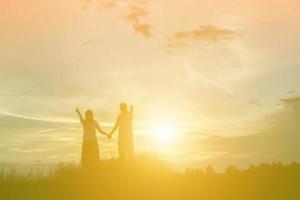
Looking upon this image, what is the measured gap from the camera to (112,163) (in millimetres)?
27766

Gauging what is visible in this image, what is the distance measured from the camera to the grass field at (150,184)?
24609 millimetres

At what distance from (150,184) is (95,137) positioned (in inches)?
138

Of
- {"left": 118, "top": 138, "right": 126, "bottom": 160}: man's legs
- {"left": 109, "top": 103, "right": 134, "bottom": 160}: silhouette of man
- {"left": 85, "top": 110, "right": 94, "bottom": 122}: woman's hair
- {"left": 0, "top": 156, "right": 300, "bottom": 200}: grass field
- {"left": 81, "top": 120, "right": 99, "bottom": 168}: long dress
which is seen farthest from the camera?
{"left": 118, "top": 138, "right": 126, "bottom": 160}: man's legs

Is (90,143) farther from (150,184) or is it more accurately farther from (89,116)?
(150,184)

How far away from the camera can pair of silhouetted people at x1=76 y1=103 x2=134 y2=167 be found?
26.2 meters

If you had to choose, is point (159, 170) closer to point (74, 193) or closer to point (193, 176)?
point (193, 176)

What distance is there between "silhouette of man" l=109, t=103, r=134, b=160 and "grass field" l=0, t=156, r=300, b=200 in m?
0.63

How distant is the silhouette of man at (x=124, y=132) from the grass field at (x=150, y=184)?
2.05 ft

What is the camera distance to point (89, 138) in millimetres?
26328

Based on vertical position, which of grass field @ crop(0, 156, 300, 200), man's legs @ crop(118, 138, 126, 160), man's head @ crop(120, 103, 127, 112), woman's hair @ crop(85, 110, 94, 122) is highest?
man's head @ crop(120, 103, 127, 112)

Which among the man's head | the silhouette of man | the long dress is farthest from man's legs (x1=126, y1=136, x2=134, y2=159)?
the long dress

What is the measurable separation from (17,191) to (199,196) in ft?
26.9

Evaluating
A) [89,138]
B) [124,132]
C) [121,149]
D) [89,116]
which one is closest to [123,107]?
[124,132]

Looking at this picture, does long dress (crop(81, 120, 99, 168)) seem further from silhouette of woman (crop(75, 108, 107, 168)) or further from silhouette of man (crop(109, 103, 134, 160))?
silhouette of man (crop(109, 103, 134, 160))
